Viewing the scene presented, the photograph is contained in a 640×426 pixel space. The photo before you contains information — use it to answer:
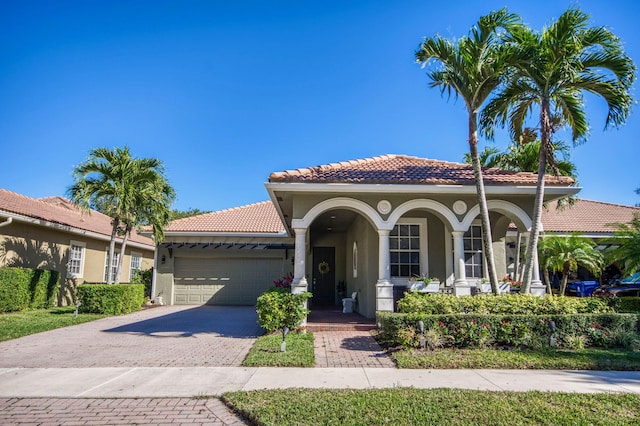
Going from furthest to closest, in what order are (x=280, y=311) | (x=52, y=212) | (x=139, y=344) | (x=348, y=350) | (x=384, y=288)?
(x=52, y=212)
(x=384, y=288)
(x=280, y=311)
(x=139, y=344)
(x=348, y=350)

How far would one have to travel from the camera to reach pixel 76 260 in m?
17.4

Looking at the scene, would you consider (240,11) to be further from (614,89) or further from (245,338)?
(614,89)

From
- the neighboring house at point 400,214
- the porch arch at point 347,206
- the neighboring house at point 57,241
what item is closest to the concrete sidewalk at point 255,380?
the neighboring house at point 400,214

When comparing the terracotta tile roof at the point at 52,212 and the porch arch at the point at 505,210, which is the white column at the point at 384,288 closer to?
the porch arch at the point at 505,210

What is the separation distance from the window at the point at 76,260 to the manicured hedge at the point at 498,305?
1524 cm

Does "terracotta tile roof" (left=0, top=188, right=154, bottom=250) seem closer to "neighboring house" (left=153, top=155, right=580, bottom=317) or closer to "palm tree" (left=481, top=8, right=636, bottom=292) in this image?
"neighboring house" (left=153, top=155, right=580, bottom=317)

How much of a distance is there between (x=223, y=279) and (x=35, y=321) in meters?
7.74

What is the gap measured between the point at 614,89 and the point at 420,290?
6446 millimetres

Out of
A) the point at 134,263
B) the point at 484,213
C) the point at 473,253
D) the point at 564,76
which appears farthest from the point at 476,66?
the point at 134,263

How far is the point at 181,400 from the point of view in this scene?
15.6 ft

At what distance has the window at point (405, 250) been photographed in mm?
A: 11375

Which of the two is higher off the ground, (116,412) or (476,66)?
(476,66)

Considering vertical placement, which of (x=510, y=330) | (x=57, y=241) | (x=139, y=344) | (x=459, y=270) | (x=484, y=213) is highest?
(x=484, y=213)

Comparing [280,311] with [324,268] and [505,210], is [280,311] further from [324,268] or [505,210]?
[324,268]
